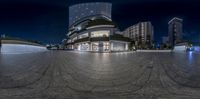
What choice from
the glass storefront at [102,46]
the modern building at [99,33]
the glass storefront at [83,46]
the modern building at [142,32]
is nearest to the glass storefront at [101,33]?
the modern building at [99,33]

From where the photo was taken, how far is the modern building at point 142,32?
317 feet

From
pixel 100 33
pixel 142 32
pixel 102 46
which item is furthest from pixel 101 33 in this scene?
Answer: pixel 142 32

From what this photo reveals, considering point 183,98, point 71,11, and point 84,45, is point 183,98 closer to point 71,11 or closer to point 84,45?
point 84,45

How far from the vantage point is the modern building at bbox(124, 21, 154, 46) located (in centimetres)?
9667

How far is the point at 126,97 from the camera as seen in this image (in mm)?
3693

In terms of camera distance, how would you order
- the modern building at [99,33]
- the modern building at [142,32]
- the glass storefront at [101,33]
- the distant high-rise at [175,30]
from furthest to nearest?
the distant high-rise at [175,30]
the modern building at [142,32]
the glass storefront at [101,33]
the modern building at [99,33]

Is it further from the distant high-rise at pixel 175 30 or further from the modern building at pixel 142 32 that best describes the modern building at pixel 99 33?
the distant high-rise at pixel 175 30

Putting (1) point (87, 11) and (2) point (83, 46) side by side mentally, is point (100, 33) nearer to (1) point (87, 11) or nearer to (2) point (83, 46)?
(2) point (83, 46)

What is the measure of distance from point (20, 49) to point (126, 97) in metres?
43.0

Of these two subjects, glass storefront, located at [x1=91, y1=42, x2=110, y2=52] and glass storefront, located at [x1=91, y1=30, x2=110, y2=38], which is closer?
glass storefront, located at [x1=91, y1=42, x2=110, y2=52]

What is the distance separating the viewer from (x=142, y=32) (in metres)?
99.2

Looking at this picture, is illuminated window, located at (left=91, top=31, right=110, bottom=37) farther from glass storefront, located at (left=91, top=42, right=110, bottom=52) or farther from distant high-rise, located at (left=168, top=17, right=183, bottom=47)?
distant high-rise, located at (left=168, top=17, right=183, bottom=47)

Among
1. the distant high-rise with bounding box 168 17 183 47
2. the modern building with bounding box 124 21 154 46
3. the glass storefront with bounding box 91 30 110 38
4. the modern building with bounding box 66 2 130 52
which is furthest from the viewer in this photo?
the distant high-rise with bounding box 168 17 183 47

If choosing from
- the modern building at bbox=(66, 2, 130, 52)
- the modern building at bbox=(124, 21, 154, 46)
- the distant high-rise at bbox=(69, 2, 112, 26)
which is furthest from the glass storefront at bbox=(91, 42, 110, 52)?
the modern building at bbox=(124, 21, 154, 46)
